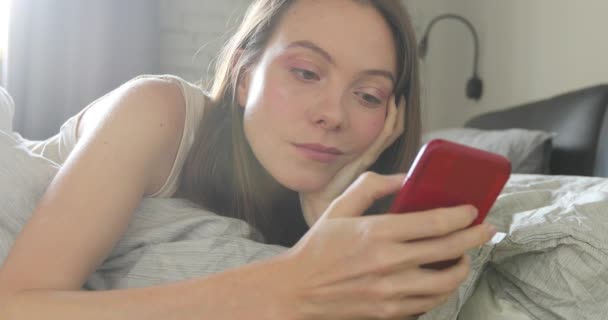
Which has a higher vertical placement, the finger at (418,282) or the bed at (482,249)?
the finger at (418,282)

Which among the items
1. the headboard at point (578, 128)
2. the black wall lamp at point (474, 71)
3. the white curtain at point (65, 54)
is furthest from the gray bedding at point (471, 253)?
the black wall lamp at point (474, 71)

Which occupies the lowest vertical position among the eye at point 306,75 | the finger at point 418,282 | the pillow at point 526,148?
the pillow at point 526,148

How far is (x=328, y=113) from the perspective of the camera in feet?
2.87

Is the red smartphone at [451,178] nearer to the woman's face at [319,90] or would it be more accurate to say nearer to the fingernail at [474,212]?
the fingernail at [474,212]

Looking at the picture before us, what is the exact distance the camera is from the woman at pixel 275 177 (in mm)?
558

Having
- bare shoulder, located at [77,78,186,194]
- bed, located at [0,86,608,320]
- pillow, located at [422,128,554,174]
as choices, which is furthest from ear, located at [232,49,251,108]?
pillow, located at [422,128,554,174]

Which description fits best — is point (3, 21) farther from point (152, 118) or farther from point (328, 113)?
point (328, 113)

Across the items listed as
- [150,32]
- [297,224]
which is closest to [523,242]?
[297,224]

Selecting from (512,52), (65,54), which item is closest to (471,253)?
(512,52)

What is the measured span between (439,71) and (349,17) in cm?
225

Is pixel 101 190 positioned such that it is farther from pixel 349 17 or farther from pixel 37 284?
pixel 349 17

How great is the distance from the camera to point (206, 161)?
1006mm

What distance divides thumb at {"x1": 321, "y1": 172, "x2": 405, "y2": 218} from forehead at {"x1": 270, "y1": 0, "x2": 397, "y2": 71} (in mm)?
345

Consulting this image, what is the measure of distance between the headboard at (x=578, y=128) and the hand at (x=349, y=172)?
0.69 m
